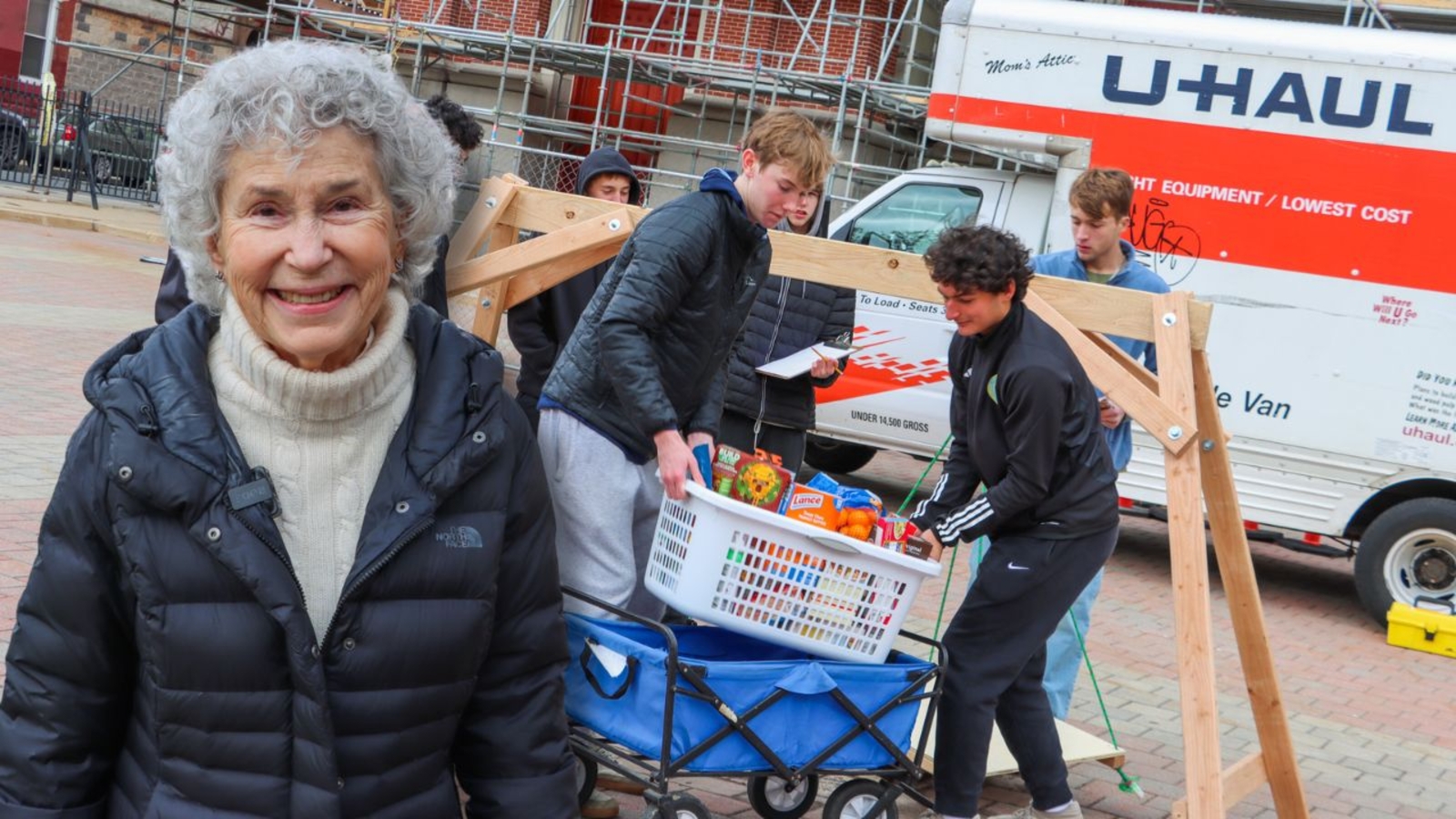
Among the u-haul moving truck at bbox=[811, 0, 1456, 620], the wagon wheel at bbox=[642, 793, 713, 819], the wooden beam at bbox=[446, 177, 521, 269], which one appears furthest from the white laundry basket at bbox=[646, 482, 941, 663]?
the u-haul moving truck at bbox=[811, 0, 1456, 620]

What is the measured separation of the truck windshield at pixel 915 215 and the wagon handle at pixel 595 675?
6154 millimetres

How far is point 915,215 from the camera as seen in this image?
9.95 meters

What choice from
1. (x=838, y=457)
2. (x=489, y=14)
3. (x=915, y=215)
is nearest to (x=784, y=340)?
(x=915, y=215)

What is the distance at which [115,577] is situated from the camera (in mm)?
1990

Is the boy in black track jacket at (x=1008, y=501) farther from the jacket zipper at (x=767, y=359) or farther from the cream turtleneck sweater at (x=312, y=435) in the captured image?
the cream turtleneck sweater at (x=312, y=435)

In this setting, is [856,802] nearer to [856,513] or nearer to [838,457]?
[856,513]

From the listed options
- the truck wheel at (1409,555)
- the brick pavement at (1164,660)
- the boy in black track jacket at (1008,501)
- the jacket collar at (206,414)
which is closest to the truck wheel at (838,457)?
the brick pavement at (1164,660)

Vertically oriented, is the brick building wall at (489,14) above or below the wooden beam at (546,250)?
above

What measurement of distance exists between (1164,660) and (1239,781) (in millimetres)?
3086

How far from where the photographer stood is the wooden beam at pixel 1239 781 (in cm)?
451

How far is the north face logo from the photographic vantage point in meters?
2.06

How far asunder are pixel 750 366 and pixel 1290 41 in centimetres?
474

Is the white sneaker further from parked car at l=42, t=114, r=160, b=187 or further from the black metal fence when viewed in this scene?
parked car at l=42, t=114, r=160, b=187

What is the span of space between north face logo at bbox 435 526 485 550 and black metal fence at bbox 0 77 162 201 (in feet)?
76.0
